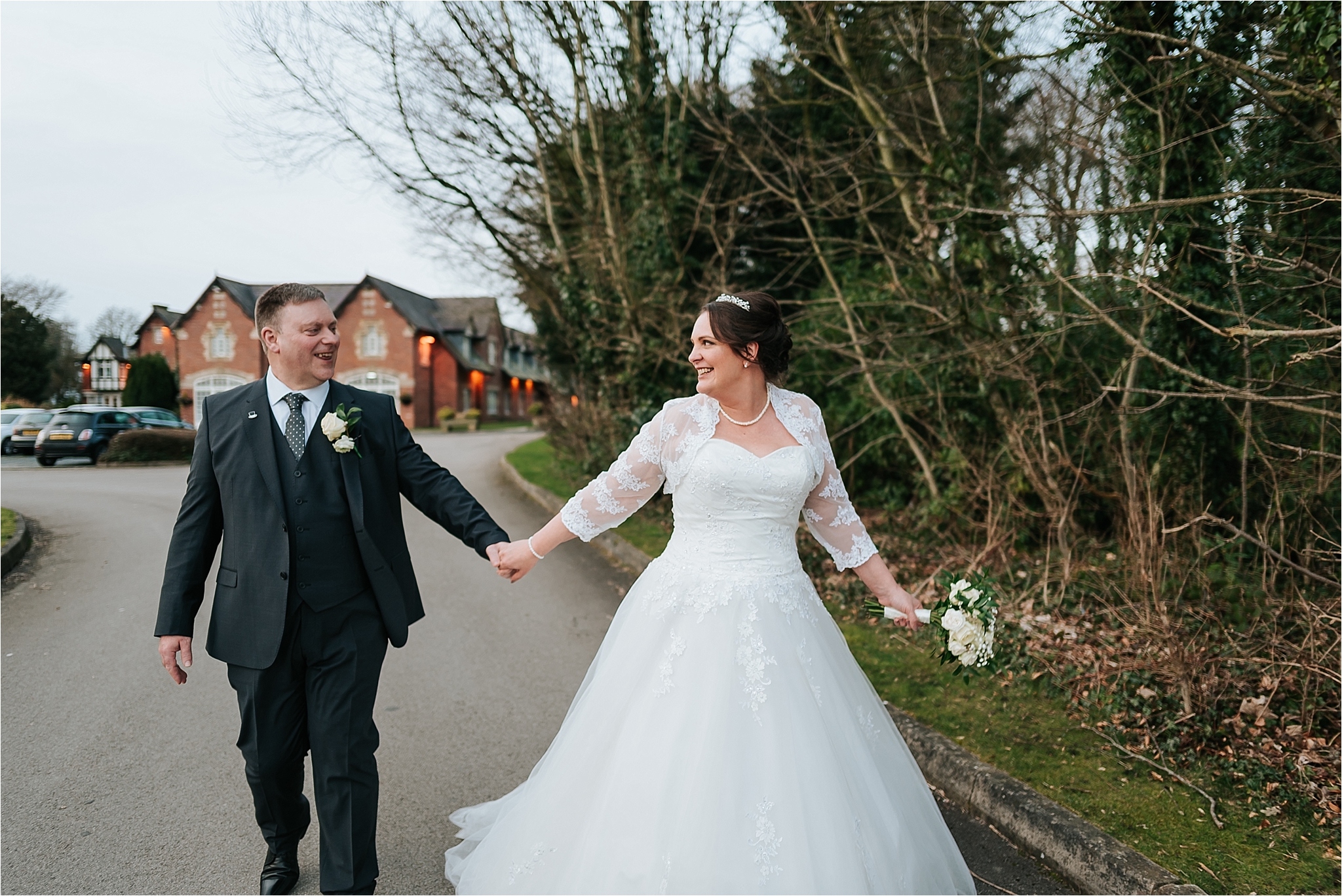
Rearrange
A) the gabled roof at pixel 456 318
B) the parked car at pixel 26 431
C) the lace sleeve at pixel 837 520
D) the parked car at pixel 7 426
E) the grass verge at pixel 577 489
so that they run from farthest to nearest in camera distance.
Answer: the gabled roof at pixel 456 318 < the parked car at pixel 7 426 < the parked car at pixel 26 431 < the grass verge at pixel 577 489 < the lace sleeve at pixel 837 520

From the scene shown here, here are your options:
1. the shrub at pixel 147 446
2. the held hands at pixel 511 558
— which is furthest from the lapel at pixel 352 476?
the shrub at pixel 147 446

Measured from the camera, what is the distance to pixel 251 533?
3.09 m

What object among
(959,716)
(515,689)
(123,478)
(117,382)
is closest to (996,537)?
(959,716)

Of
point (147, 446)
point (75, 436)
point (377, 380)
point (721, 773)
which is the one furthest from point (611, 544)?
point (377, 380)

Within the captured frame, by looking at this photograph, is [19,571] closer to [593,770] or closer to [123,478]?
[593,770]

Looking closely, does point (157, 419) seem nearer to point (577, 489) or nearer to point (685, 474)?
point (577, 489)

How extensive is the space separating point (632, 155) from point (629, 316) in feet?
8.63

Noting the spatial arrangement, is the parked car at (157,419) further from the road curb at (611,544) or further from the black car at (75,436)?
the road curb at (611,544)

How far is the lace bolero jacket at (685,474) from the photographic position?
3.34 metres

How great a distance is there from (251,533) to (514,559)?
1057 mm

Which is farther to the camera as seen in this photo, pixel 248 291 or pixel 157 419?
pixel 248 291

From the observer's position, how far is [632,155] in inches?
490

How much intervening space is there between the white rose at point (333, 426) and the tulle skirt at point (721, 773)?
54.6 inches

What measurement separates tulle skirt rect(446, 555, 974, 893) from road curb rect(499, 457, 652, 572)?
3339 millimetres
